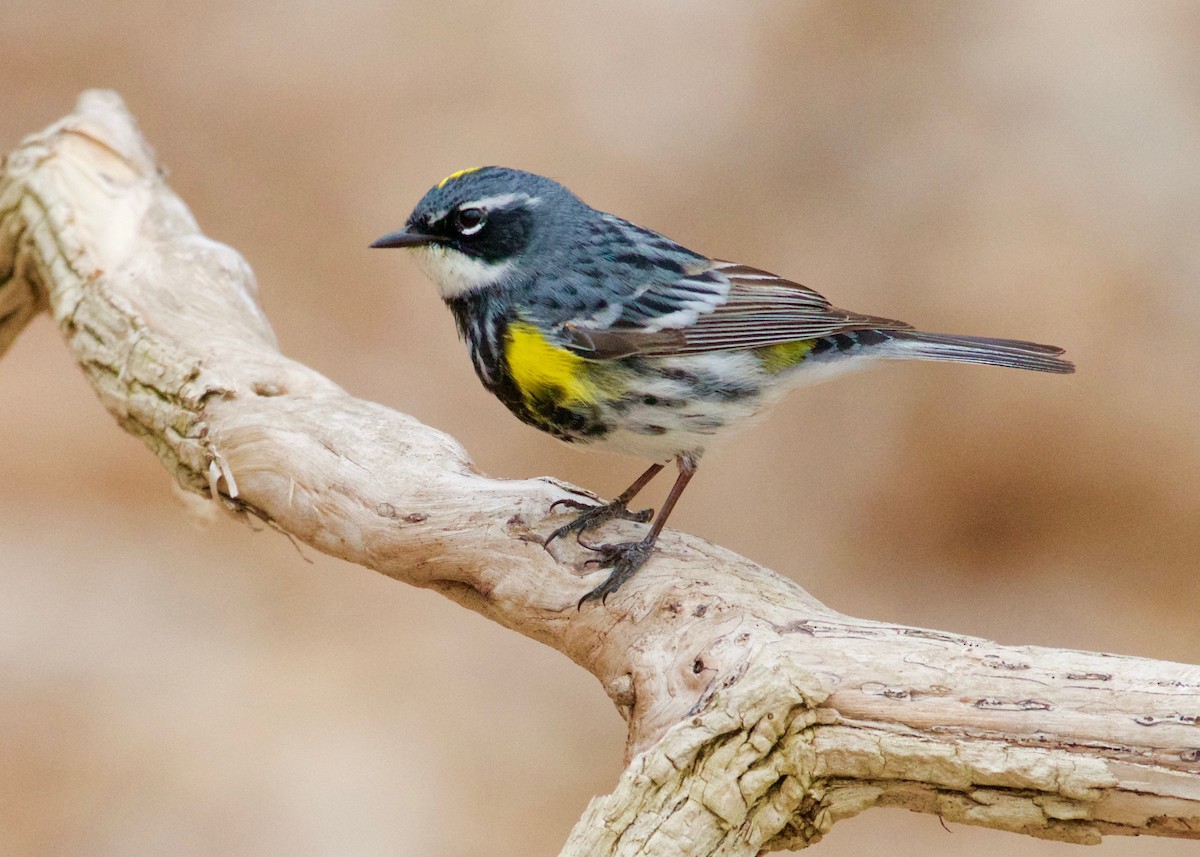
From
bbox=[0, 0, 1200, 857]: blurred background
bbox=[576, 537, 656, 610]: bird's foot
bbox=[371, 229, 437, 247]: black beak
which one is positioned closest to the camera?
bbox=[576, 537, 656, 610]: bird's foot

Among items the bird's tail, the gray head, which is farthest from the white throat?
the bird's tail

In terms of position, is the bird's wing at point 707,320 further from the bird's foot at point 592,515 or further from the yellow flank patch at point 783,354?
the bird's foot at point 592,515

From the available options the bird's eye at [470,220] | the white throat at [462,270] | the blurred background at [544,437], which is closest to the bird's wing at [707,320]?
the white throat at [462,270]

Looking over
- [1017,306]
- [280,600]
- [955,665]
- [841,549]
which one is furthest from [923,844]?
[955,665]

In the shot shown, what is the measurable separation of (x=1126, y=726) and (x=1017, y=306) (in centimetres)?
535

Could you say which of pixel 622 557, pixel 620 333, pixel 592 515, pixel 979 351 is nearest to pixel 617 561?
pixel 622 557

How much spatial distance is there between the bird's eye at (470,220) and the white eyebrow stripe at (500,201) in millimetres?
21

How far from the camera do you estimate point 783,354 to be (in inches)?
159

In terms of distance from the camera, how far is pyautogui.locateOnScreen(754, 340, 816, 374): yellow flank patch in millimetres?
3992

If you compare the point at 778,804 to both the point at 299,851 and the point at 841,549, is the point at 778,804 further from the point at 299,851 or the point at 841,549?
the point at 841,549

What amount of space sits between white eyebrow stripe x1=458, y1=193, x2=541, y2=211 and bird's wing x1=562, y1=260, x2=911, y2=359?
47cm

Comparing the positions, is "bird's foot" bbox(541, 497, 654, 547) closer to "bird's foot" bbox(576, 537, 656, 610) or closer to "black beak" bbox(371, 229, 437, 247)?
"bird's foot" bbox(576, 537, 656, 610)

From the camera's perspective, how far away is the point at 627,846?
289 centimetres

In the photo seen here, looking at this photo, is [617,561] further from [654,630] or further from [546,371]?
[546,371]
